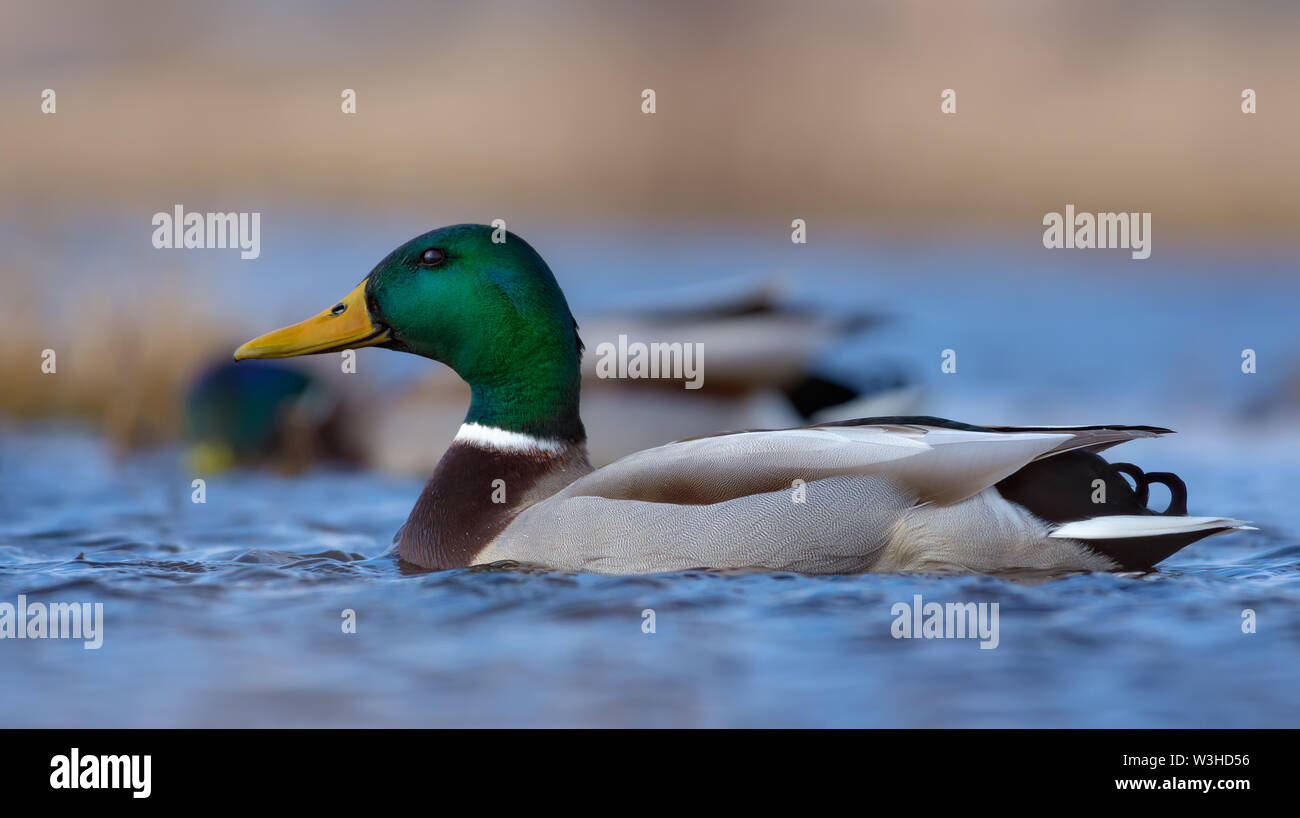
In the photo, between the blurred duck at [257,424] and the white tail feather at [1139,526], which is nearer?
the white tail feather at [1139,526]

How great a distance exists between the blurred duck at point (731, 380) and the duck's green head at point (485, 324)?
3.14m

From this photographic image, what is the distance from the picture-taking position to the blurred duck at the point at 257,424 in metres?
10.1

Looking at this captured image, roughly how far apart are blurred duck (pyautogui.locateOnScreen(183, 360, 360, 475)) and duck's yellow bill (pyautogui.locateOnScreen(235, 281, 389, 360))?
12.4 feet

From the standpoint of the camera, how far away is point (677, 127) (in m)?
17.3

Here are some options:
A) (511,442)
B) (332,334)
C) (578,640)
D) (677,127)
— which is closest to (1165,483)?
(578,640)

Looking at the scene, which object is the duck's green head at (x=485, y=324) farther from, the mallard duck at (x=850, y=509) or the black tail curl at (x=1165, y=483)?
the black tail curl at (x=1165, y=483)

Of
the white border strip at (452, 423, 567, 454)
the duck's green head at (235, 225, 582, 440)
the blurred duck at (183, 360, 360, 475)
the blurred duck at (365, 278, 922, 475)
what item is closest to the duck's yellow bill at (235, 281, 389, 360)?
the duck's green head at (235, 225, 582, 440)

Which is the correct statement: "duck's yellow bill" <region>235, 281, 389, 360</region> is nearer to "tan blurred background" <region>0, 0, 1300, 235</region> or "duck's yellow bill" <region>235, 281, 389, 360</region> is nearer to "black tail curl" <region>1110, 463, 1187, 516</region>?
"black tail curl" <region>1110, 463, 1187, 516</region>

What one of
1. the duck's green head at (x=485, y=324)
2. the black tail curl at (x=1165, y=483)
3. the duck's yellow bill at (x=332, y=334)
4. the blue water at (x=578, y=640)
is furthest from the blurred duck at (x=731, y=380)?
the black tail curl at (x=1165, y=483)

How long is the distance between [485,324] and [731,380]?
3430mm

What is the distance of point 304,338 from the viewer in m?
6.44

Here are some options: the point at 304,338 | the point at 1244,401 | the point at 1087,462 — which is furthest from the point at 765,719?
the point at 1244,401

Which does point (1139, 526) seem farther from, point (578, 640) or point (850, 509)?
point (578, 640)

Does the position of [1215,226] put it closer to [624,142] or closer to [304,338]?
[624,142]
